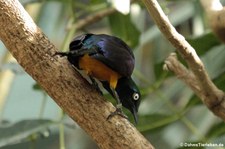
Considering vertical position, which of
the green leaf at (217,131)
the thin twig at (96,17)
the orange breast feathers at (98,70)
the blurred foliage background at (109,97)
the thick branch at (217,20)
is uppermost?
the thick branch at (217,20)

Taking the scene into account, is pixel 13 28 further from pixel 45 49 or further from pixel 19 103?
pixel 19 103

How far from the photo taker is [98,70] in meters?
0.87

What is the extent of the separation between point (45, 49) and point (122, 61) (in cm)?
12

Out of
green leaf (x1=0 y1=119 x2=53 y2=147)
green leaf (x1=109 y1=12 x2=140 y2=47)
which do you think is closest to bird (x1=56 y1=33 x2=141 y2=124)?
green leaf (x1=0 y1=119 x2=53 y2=147)

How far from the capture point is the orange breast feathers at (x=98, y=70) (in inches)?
34.0

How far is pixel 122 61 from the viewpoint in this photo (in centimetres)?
85

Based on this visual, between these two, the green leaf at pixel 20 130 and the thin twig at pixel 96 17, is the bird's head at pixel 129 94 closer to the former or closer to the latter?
the green leaf at pixel 20 130

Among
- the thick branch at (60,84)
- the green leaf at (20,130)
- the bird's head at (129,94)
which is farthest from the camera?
the green leaf at (20,130)

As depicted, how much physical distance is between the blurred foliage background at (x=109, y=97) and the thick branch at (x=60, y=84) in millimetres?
230

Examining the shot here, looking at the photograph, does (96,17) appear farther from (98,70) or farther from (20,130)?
(98,70)

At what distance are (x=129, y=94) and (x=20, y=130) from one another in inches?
10.9

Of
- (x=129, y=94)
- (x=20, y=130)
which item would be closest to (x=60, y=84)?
(x=129, y=94)

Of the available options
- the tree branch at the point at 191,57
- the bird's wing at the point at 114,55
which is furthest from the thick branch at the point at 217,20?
the bird's wing at the point at 114,55

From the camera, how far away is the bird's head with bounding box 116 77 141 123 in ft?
3.07
